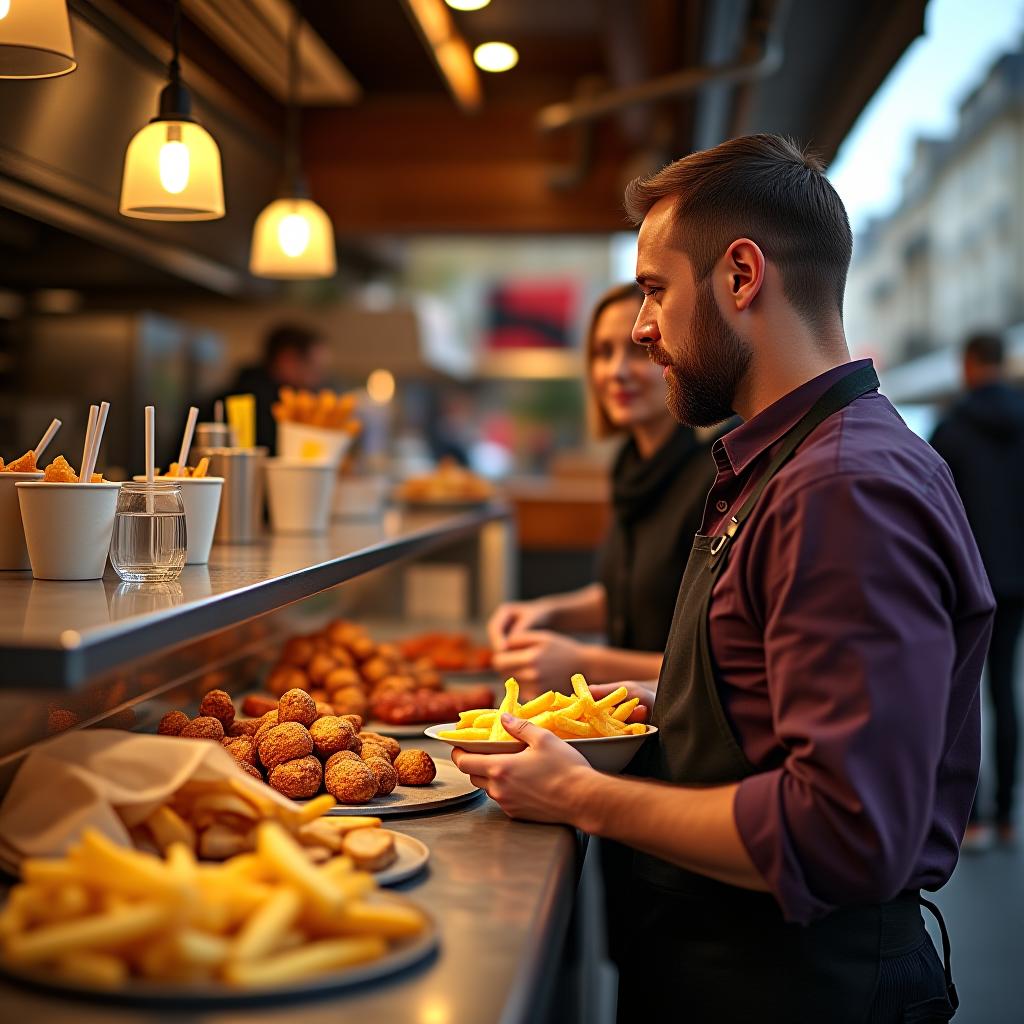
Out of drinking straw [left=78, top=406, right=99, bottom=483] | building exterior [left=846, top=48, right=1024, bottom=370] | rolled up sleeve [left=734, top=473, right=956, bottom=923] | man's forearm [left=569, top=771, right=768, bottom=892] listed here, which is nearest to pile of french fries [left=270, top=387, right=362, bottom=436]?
drinking straw [left=78, top=406, right=99, bottom=483]

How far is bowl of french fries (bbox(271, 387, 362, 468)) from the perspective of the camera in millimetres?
3084

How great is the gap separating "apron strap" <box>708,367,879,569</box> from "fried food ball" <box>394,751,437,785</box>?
1.90 ft

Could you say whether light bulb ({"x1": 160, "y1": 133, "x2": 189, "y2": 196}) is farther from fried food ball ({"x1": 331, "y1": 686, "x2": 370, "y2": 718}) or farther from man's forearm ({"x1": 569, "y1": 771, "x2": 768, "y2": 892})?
man's forearm ({"x1": 569, "y1": 771, "x2": 768, "y2": 892})

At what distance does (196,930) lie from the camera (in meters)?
1.14

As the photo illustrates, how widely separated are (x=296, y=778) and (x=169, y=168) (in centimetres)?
123

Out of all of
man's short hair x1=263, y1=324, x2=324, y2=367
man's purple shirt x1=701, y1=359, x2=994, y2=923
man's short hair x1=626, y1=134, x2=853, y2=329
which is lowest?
man's purple shirt x1=701, y1=359, x2=994, y2=923

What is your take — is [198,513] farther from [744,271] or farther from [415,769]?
[744,271]

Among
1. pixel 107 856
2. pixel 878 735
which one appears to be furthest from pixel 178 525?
pixel 878 735

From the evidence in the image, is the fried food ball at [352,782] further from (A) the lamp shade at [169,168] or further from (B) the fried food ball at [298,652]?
(A) the lamp shade at [169,168]

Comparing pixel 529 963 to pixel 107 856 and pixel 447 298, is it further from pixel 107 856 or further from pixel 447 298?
pixel 447 298

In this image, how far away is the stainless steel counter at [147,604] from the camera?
1126 mm

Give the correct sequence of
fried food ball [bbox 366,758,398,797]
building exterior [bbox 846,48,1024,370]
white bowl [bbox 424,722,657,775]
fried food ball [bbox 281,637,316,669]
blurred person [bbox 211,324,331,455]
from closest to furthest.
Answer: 1. white bowl [bbox 424,722,657,775]
2. fried food ball [bbox 366,758,398,797]
3. fried food ball [bbox 281,637,316,669]
4. blurred person [bbox 211,324,331,455]
5. building exterior [bbox 846,48,1024,370]

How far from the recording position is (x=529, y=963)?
1232mm

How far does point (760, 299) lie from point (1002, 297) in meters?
9.22
